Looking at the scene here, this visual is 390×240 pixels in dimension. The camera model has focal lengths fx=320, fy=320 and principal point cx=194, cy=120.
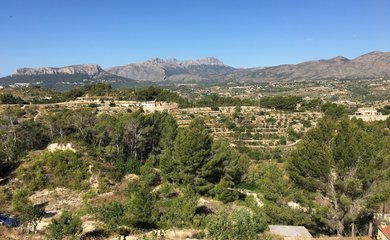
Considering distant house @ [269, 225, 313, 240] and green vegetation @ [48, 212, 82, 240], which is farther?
distant house @ [269, 225, 313, 240]

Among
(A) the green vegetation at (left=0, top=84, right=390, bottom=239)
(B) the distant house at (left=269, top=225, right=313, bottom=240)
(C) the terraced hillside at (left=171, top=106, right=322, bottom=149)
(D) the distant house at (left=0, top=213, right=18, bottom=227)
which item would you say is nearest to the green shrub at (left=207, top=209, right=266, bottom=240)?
(A) the green vegetation at (left=0, top=84, right=390, bottom=239)

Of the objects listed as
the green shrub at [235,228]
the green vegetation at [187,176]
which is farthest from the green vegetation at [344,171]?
the green shrub at [235,228]

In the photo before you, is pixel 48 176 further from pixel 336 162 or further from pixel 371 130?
pixel 371 130

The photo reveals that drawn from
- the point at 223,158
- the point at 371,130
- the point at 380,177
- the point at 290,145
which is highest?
the point at 371,130

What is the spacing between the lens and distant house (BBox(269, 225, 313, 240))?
15586mm

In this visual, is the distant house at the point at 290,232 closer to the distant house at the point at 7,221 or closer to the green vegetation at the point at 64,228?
the green vegetation at the point at 64,228

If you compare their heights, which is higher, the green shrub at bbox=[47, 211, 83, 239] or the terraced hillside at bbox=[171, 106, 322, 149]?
the green shrub at bbox=[47, 211, 83, 239]

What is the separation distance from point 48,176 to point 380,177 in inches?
952

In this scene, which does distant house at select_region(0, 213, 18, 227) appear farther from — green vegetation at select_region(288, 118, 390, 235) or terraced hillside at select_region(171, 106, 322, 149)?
terraced hillside at select_region(171, 106, 322, 149)

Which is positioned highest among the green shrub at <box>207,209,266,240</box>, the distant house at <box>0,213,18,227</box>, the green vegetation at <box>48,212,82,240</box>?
the green shrub at <box>207,209,266,240</box>

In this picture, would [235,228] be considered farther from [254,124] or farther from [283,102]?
[283,102]

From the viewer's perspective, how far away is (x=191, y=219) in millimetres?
19125

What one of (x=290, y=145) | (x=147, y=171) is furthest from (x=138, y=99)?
(x=147, y=171)

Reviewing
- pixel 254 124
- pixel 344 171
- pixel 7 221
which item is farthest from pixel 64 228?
pixel 254 124
